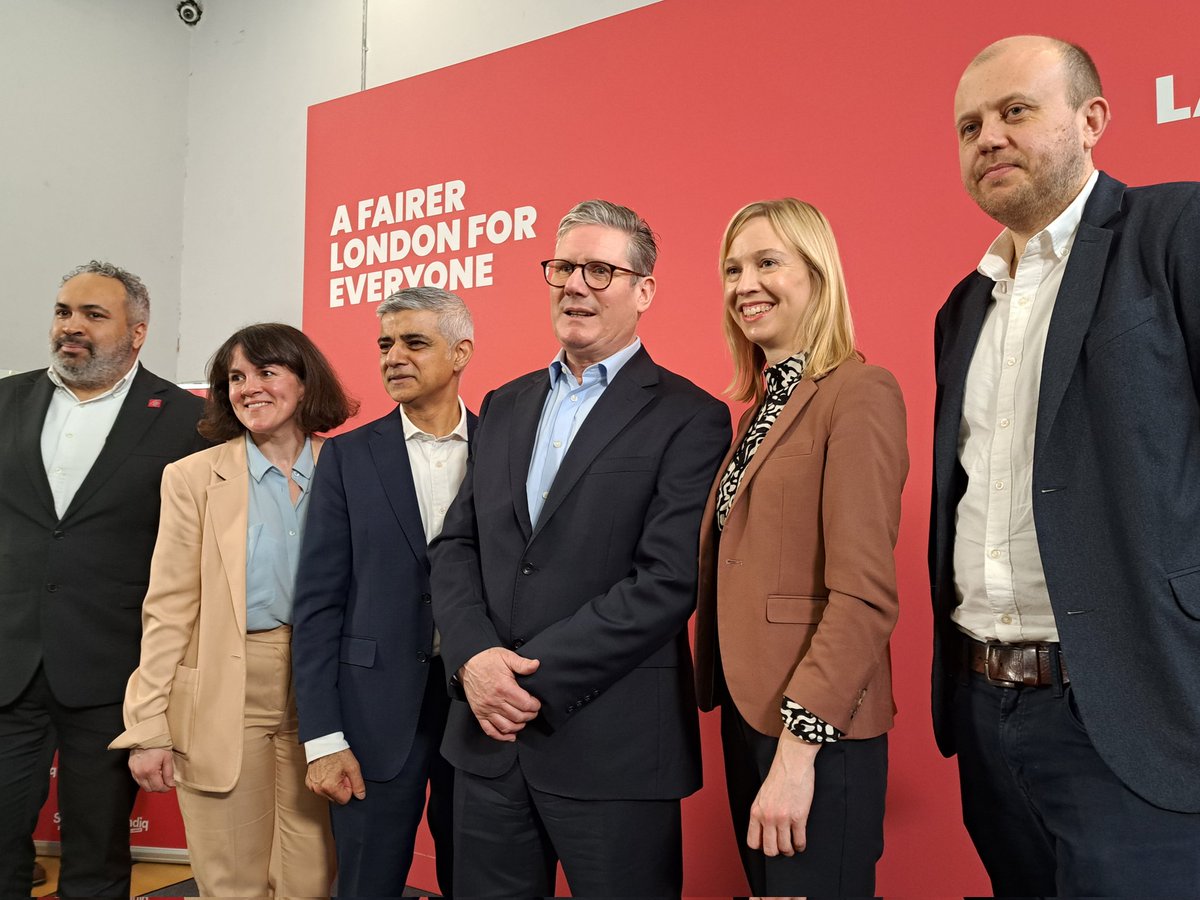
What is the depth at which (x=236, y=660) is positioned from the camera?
2.37 meters

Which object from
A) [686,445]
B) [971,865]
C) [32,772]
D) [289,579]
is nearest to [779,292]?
[686,445]

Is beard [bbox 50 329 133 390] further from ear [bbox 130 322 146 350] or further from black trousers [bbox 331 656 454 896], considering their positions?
black trousers [bbox 331 656 454 896]

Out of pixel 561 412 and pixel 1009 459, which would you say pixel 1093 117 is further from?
pixel 561 412

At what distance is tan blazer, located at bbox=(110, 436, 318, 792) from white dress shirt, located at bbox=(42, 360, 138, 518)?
505 mm

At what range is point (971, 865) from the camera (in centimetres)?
258

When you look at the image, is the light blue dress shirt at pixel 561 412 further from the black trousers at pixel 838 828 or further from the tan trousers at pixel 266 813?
the tan trousers at pixel 266 813

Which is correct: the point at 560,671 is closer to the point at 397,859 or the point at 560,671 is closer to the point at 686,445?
the point at 686,445

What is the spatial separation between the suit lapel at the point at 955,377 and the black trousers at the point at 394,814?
127 centimetres

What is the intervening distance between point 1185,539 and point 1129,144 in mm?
1433

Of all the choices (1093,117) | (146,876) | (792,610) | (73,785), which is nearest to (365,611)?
(792,610)

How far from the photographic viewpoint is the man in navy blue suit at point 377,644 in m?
2.23

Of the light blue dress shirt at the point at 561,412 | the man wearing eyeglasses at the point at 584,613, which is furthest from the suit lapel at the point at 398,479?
the light blue dress shirt at the point at 561,412

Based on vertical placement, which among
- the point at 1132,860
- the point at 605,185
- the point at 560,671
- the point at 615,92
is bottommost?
the point at 1132,860

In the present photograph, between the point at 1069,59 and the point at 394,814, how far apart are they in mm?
2105
